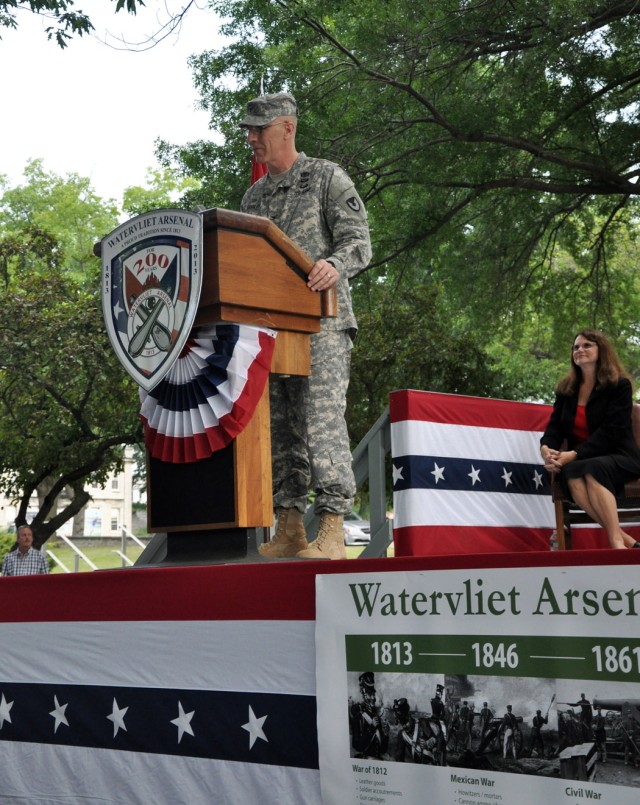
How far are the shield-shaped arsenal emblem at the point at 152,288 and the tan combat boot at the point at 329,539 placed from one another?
767 mm

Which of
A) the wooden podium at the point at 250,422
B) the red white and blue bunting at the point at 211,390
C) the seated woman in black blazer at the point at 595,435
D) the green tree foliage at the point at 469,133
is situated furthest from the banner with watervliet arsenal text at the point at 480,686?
the green tree foliage at the point at 469,133

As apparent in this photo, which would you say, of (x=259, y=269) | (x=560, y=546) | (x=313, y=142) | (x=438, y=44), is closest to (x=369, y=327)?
(x=313, y=142)

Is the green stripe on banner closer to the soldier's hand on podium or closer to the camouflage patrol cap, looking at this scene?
the soldier's hand on podium

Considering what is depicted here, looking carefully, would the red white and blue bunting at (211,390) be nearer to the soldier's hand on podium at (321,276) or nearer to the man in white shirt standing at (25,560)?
the soldier's hand on podium at (321,276)

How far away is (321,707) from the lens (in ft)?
8.71

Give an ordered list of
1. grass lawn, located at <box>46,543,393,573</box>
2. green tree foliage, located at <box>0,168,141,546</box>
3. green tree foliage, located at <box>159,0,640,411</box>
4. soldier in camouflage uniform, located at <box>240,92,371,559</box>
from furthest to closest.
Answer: grass lawn, located at <box>46,543,393,573</box>, green tree foliage, located at <box>0,168,141,546</box>, green tree foliage, located at <box>159,0,640,411</box>, soldier in camouflage uniform, located at <box>240,92,371,559</box>

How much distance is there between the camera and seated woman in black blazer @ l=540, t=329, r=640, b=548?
396 cm

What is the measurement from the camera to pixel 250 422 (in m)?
3.16

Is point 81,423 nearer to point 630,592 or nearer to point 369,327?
point 369,327

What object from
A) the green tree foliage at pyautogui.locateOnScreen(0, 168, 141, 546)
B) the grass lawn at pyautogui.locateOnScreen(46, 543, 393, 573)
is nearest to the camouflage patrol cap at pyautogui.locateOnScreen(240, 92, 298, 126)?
the green tree foliage at pyautogui.locateOnScreen(0, 168, 141, 546)

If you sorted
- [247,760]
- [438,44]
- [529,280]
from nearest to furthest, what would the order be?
[247,760], [438,44], [529,280]

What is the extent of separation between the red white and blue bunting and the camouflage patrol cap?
882mm

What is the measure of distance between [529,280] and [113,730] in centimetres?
1047

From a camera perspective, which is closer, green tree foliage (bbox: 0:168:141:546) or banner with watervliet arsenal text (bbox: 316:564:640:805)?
banner with watervliet arsenal text (bbox: 316:564:640:805)
